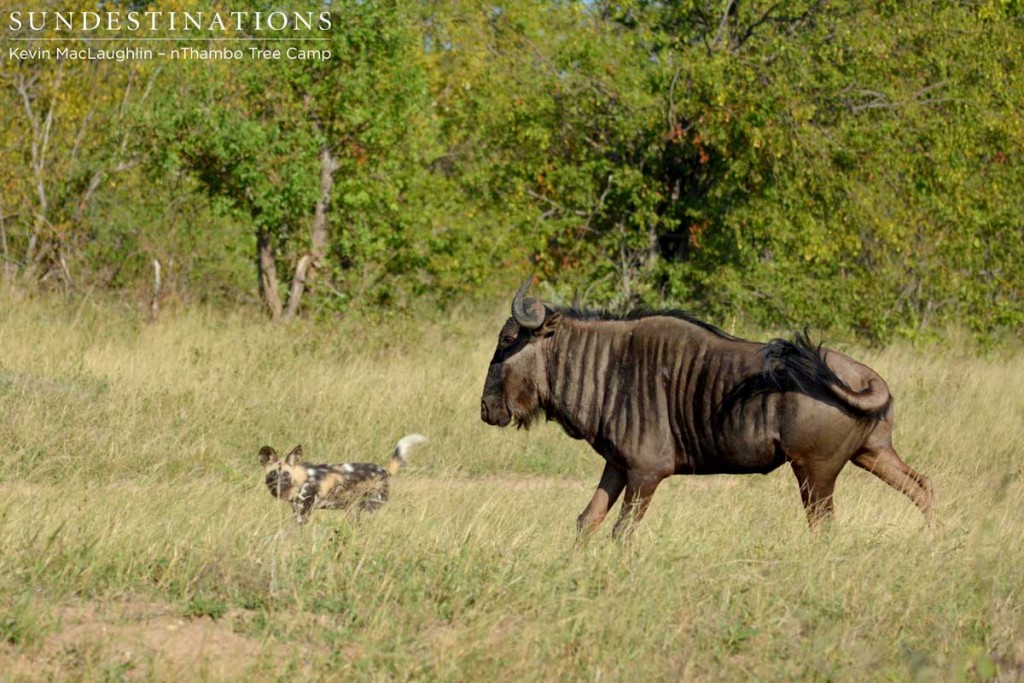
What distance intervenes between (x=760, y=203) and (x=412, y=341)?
4176 mm

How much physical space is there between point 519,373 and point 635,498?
1.06m

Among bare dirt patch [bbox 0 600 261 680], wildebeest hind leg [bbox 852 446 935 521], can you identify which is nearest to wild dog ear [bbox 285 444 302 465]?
bare dirt patch [bbox 0 600 261 680]

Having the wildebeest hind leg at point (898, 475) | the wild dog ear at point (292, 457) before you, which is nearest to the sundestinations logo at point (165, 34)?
the wild dog ear at point (292, 457)

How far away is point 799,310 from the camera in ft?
51.8

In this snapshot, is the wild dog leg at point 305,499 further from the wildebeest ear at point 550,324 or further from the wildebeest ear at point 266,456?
the wildebeest ear at point 550,324

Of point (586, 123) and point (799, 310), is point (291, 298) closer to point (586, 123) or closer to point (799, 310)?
point (586, 123)

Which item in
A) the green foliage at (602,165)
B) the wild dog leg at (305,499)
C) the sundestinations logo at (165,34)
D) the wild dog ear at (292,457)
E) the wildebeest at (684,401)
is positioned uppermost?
the sundestinations logo at (165,34)

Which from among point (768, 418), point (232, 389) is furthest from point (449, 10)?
point (768, 418)

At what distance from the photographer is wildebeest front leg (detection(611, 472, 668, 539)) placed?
7.07 metres

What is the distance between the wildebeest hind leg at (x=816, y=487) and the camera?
23.5 ft

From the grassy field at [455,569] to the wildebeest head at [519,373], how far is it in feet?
1.81

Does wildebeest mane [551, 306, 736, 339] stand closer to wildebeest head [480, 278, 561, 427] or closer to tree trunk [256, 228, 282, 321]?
wildebeest head [480, 278, 561, 427]

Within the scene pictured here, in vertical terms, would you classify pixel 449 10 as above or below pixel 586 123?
above

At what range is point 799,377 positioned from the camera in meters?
7.06
